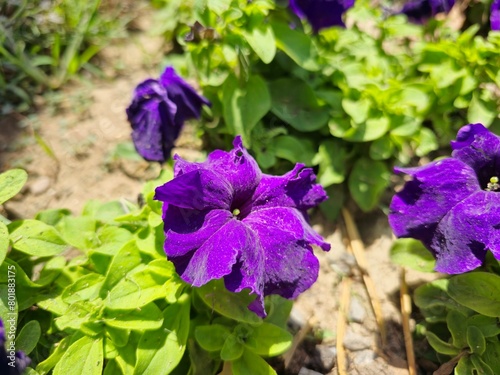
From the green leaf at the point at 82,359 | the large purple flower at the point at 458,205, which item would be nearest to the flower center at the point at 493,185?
the large purple flower at the point at 458,205

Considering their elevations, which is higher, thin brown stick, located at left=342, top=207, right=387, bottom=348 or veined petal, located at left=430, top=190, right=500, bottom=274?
veined petal, located at left=430, top=190, right=500, bottom=274

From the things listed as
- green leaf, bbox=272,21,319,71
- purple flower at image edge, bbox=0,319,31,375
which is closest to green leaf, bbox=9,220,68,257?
purple flower at image edge, bbox=0,319,31,375

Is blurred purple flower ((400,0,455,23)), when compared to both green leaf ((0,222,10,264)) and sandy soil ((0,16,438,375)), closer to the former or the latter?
sandy soil ((0,16,438,375))

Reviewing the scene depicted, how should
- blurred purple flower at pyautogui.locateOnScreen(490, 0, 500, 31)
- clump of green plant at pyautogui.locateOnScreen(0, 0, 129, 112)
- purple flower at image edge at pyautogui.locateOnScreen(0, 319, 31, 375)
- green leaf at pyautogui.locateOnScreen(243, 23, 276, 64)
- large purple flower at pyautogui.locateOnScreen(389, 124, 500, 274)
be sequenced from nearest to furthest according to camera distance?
1. purple flower at image edge at pyautogui.locateOnScreen(0, 319, 31, 375)
2. large purple flower at pyautogui.locateOnScreen(389, 124, 500, 274)
3. green leaf at pyautogui.locateOnScreen(243, 23, 276, 64)
4. blurred purple flower at pyautogui.locateOnScreen(490, 0, 500, 31)
5. clump of green plant at pyautogui.locateOnScreen(0, 0, 129, 112)

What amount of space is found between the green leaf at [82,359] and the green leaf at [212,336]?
0.34 meters

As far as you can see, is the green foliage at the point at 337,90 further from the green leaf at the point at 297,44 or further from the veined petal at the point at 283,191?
the veined petal at the point at 283,191

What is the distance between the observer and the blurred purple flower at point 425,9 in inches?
→ 105

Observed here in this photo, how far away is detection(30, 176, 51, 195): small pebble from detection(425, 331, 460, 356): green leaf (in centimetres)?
199

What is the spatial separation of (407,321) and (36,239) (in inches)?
60.2

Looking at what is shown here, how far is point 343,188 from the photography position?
2730 millimetres

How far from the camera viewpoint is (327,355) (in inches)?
86.2

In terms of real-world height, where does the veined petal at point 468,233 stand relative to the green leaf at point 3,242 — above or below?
above

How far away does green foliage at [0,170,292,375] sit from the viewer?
5.78 feet

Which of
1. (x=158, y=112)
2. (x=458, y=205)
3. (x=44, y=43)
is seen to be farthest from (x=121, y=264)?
(x=44, y=43)
